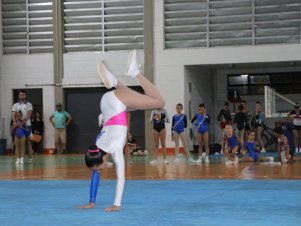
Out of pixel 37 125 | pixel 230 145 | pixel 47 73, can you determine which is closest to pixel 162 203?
pixel 230 145

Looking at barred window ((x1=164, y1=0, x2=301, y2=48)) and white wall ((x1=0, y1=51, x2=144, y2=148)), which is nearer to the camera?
barred window ((x1=164, y1=0, x2=301, y2=48))

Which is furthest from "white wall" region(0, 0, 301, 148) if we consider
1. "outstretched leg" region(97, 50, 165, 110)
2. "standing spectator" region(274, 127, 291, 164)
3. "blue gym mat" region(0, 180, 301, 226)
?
"outstretched leg" region(97, 50, 165, 110)

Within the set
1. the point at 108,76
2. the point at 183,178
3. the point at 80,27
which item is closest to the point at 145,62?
the point at 80,27

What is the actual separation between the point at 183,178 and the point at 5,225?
6037 millimetres

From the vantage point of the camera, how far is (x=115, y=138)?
7.49 metres

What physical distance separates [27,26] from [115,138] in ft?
60.9

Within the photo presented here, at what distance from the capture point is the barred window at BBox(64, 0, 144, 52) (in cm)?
2400

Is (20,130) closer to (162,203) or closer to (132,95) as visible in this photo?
(162,203)

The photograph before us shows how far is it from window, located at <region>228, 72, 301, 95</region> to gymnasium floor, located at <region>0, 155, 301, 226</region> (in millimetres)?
11118

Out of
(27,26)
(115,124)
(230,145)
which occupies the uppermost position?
(27,26)

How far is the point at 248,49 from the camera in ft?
74.0

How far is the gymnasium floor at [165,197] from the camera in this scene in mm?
6770

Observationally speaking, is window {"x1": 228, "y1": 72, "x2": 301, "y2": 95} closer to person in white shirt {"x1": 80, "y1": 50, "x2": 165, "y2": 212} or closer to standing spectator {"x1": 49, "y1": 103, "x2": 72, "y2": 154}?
standing spectator {"x1": 49, "y1": 103, "x2": 72, "y2": 154}

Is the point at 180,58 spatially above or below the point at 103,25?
below
